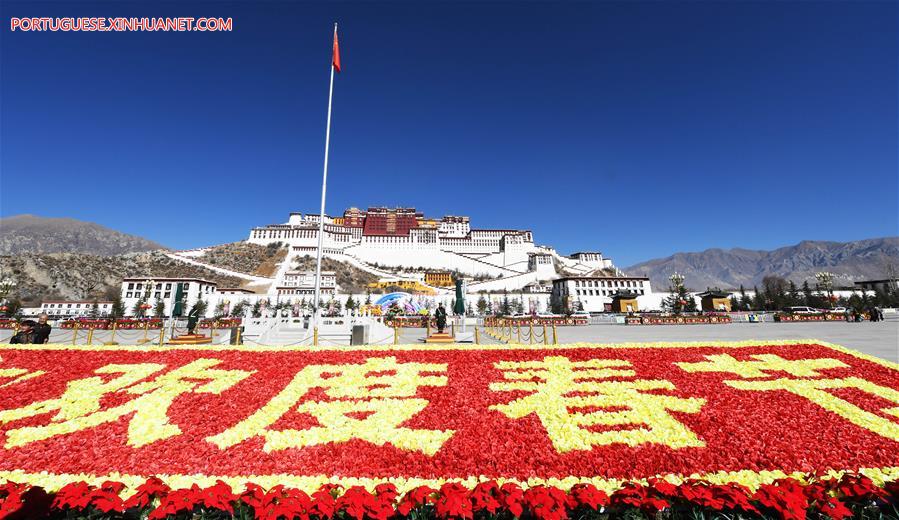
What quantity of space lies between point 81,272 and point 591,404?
397 ft

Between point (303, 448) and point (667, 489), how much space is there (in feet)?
13.6

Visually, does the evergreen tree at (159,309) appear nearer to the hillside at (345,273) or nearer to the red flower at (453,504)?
the hillside at (345,273)

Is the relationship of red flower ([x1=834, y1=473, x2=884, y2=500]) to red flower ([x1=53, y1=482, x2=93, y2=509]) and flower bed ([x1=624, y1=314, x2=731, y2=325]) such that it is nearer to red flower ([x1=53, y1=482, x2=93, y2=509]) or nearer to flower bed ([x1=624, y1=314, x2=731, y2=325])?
red flower ([x1=53, y1=482, x2=93, y2=509])

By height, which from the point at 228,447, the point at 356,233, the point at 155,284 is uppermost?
the point at 356,233

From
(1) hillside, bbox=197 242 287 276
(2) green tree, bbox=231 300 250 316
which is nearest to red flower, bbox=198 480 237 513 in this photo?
(2) green tree, bbox=231 300 250 316

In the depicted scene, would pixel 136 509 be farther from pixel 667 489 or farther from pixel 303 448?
pixel 667 489

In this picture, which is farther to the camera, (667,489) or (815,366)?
(815,366)

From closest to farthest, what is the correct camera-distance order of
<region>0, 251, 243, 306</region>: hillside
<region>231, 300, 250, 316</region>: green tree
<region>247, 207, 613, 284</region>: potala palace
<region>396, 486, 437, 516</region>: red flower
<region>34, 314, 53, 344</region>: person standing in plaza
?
<region>396, 486, 437, 516</region>: red flower, <region>34, 314, 53, 344</region>: person standing in plaza, <region>231, 300, 250, 316</region>: green tree, <region>0, 251, 243, 306</region>: hillside, <region>247, 207, 613, 284</region>: potala palace

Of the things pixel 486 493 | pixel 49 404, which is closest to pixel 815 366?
pixel 486 493

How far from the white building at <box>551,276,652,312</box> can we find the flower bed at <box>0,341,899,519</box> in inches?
2880

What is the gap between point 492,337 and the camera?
65.0 feet

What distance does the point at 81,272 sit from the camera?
8831 centimetres

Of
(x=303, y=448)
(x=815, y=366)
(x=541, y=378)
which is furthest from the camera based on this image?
(x=815, y=366)

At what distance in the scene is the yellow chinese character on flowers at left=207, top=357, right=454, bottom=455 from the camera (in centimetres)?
513
